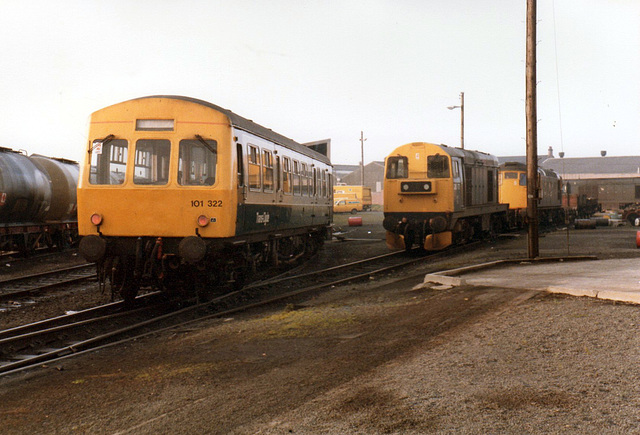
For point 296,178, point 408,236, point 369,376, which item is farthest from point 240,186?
point 408,236

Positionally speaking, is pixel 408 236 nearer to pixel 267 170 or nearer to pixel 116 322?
pixel 267 170

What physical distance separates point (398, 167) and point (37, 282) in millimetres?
11217

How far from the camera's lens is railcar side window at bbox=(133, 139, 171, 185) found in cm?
1040

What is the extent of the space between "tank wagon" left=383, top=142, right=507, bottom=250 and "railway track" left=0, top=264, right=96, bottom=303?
9.27 meters

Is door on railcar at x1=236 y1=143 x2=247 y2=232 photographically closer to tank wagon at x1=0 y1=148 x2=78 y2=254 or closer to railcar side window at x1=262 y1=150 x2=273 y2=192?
railcar side window at x1=262 y1=150 x2=273 y2=192

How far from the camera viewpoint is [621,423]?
165 inches

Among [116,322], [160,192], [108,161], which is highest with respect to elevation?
[108,161]

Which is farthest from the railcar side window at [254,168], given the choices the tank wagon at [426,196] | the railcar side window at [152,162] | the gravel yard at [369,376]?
the tank wagon at [426,196]

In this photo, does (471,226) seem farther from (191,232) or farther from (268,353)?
(268,353)

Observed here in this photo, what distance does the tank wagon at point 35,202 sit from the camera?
18.2m

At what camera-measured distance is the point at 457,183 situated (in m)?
19.5

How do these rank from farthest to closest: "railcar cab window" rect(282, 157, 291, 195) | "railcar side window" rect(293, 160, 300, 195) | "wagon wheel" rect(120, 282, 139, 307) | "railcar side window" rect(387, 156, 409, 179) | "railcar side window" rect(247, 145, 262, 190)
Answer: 1. "railcar side window" rect(387, 156, 409, 179)
2. "railcar side window" rect(293, 160, 300, 195)
3. "railcar cab window" rect(282, 157, 291, 195)
4. "railcar side window" rect(247, 145, 262, 190)
5. "wagon wheel" rect(120, 282, 139, 307)

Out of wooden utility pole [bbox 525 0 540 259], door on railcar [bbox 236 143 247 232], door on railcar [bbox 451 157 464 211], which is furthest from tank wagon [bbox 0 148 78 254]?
wooden utility pole [bbox 525 0 540 259]

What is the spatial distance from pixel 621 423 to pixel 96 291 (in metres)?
10.6
